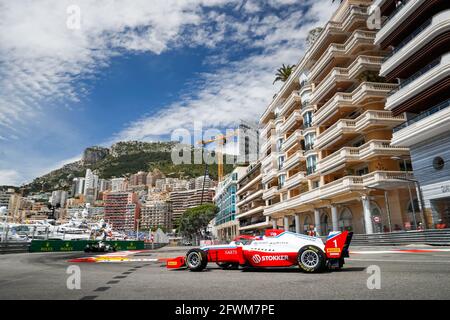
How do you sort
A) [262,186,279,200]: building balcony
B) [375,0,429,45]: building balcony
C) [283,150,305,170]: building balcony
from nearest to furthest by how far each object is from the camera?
[375,0,429,45]: building balcony < [283,150,305,170]: building balcony < [262,186,279,200]: building balcony

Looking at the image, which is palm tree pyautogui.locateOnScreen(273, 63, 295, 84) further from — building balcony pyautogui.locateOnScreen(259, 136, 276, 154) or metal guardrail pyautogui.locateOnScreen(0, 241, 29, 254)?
metal guardrail pyautogui.locateOnScreen(0, 241, 29, 254)

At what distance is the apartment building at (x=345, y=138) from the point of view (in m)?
28.5

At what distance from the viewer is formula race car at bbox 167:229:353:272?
843 centimetres

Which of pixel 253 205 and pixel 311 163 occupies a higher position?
pixel 311 163

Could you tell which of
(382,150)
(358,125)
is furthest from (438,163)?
(358,125)

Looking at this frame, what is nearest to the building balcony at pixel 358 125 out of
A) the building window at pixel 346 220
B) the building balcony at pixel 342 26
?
the building window at pixel 346 220

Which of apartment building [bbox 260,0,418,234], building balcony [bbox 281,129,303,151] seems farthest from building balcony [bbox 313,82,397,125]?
building balcony [bbox 281,129,303,151]

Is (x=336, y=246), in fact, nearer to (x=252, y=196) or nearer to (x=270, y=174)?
(x=270, y=174)

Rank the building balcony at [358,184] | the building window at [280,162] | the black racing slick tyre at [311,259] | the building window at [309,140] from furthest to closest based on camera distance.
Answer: the building window at [280,162] < the building window at [309,140] < the building balcony at [358,184] < the black racing slick tyre at [311,259]

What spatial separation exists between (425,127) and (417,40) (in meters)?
6.11

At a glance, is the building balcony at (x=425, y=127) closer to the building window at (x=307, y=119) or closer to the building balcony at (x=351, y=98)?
the building balcony at (x=351, y=98)

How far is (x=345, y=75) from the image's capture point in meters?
32.8

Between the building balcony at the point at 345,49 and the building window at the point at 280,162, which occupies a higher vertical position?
the building balcony at the point at 345,49
